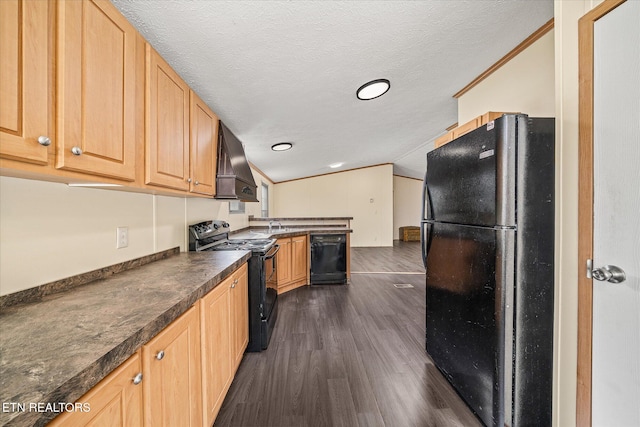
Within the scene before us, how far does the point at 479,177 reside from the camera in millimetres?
1432

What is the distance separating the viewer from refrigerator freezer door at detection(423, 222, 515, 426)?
1.30 metres

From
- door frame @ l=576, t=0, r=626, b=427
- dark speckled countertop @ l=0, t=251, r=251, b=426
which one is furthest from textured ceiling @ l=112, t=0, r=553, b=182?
dark speckled countertop @ l=0, t=251, r=251, b=426

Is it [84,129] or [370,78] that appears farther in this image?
[370,78]

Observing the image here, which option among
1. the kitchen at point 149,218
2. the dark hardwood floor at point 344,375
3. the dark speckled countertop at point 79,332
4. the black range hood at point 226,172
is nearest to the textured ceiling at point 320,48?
the black range hood at point 226,172

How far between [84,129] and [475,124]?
239 cm

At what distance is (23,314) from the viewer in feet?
2.75

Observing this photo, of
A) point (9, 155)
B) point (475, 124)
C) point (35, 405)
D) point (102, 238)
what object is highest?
point (475, 124)

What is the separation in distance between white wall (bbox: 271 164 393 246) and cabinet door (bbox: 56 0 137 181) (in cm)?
709

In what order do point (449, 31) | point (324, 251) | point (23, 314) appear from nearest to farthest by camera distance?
1. point (23, 314)
2. point (449, 31)
3. point (324, 251)

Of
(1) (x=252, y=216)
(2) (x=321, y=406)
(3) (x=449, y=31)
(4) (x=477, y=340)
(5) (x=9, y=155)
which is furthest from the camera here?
(1) (x=252, y=216)

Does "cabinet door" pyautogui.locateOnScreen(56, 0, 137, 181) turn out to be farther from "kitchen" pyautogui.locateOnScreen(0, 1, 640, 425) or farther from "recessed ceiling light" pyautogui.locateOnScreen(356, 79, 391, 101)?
"recessed ceiling light" pyautogui.locateOnScreen(356, 79, 391, 101)

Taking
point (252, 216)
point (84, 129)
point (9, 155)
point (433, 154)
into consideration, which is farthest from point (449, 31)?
point (252, 216)

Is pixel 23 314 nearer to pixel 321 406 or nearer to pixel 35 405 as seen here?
pixel 35 405

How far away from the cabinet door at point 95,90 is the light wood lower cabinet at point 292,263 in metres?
2.65
